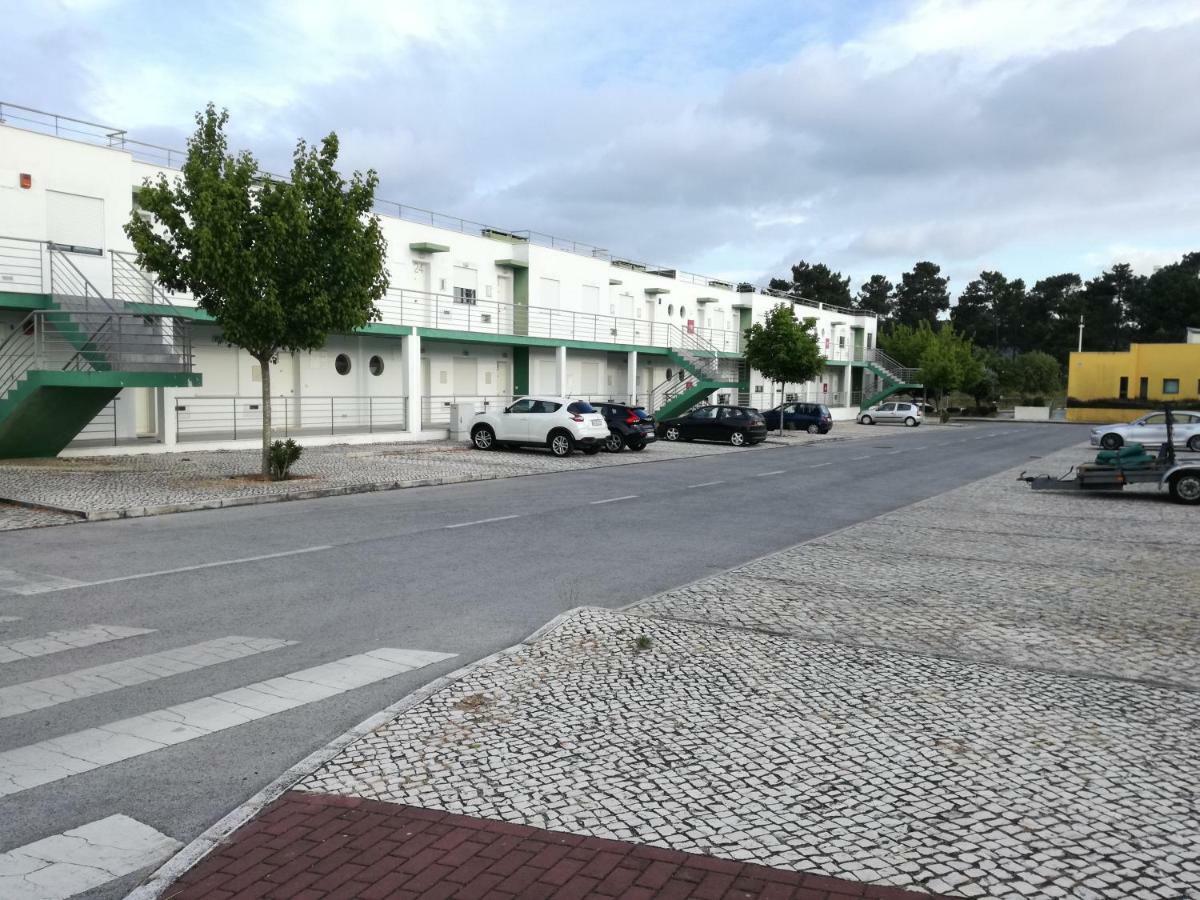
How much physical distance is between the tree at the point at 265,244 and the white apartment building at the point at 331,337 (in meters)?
2.12

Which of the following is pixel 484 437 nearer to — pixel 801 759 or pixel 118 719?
pixel 118 719

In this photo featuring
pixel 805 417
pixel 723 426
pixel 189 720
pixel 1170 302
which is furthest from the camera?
pixel 1170 302

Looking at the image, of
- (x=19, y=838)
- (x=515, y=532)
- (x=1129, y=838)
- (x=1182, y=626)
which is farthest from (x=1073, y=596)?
(x=19, y=838)

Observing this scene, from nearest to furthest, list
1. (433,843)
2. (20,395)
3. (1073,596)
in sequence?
1. (433,843)
2. (1073,596)
3. (20,395)

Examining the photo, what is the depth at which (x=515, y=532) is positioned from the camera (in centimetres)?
1327

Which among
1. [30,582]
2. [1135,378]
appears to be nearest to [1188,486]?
[30,582]

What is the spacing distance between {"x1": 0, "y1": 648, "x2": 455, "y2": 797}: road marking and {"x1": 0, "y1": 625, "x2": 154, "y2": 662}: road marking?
189 centimetres

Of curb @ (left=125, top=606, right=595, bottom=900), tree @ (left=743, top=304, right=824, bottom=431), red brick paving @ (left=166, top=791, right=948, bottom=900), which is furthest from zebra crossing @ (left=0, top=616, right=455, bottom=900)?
tree @ (left=743, top=304, right=824, bottom=431)

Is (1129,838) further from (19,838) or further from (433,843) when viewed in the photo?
(19,838)

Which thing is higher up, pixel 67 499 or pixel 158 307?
pixel 158 307

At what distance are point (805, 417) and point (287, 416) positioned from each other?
2590 centimetres

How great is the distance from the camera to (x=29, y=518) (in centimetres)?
1390

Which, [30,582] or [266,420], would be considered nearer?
Result: [30,582]

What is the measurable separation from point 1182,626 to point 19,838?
8.63 meters
